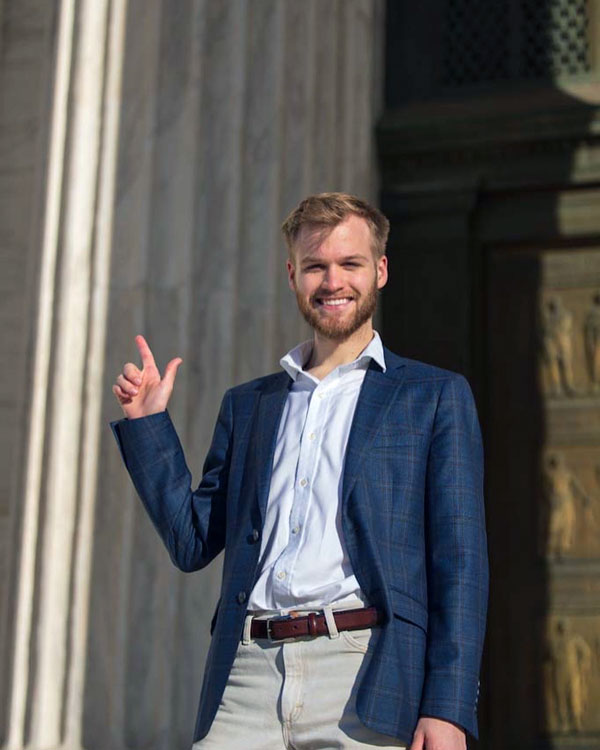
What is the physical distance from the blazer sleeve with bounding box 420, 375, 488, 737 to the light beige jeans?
5.4 inches

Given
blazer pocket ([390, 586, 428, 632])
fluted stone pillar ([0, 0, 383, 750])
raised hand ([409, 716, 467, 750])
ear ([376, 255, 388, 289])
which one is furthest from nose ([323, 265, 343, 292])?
fluted stone pillar ([0, 0, 383, 750])

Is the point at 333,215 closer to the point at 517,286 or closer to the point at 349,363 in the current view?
the point at 349,363

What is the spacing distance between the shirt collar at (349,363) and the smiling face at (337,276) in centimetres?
7

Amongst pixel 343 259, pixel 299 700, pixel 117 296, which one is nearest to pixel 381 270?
pixel 343 259

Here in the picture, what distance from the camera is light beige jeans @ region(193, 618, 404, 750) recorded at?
2527 millimetres

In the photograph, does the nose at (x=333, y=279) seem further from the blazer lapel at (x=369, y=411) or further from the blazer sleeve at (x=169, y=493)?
the blazer sleeve at (x=169, y=493)

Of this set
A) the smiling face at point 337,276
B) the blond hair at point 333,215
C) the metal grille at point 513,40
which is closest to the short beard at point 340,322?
the smiling face at point 337,276

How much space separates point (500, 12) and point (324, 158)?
1.34 m

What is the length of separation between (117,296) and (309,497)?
2587 millimetres

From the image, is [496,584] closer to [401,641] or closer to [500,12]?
[500,12]

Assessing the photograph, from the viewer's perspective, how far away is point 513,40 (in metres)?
6.69

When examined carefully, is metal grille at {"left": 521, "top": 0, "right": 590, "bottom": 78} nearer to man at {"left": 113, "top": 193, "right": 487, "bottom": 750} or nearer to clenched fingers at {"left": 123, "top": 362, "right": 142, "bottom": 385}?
man at {"left": 113, "top": 193, "right": 487, "bottom": 750}

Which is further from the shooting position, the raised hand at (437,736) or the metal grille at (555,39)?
the metal grille at (555,39)

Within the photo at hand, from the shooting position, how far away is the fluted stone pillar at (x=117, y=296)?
4.80 m
